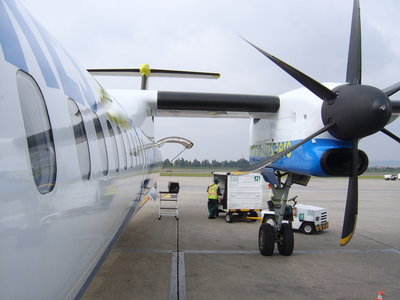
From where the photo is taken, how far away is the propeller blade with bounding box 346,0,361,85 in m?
5.86

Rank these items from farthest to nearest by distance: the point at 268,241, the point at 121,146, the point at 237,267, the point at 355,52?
the point at 268,241 → the point at 237,267 → the point at 355,52 → the point at 121,146

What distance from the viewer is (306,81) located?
19.5 ft

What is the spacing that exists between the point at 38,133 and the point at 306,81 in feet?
16.3

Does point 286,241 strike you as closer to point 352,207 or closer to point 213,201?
point 352,207

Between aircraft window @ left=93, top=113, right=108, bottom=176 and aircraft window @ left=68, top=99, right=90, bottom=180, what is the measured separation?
0.46 metres

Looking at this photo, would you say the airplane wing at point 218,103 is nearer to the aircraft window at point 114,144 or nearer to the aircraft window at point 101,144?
the aircraft window at point 114,144

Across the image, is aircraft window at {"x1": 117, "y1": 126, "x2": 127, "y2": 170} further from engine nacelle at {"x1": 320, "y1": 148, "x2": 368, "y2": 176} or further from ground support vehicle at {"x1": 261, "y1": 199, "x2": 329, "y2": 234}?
ground support vehicle at {"x1": 261, "y1": 199, "x2": 329, "y2": 234}

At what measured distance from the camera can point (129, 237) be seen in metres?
9.56

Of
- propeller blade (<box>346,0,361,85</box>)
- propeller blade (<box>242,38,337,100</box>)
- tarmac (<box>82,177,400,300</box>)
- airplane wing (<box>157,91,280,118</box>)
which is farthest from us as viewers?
airplane wing (<box>157,91,280,118</box>)

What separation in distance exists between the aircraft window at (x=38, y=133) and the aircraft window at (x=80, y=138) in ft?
1.53

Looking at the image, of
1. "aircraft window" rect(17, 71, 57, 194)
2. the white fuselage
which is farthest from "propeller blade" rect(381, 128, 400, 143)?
"aircraft window" rect(17, 71, 57, 194)

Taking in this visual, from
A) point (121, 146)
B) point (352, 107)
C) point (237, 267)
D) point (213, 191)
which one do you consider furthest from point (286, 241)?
point (213, 191)

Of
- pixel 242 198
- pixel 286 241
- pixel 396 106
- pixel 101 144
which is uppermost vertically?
pixel 396 106

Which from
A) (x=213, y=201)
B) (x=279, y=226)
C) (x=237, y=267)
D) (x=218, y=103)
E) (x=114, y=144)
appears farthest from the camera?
(x=213, y=201)
